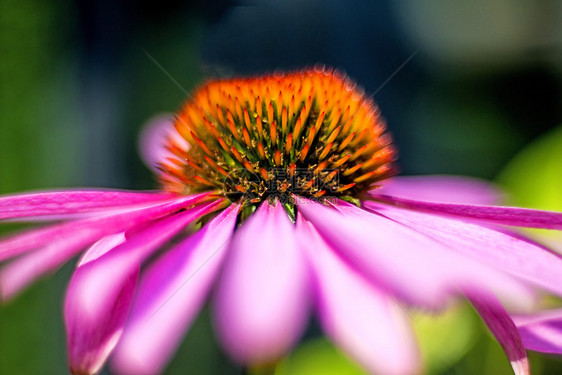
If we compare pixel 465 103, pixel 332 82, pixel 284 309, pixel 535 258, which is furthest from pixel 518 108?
pixel 284 309

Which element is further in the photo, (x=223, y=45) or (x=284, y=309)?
(x=223, y=45)

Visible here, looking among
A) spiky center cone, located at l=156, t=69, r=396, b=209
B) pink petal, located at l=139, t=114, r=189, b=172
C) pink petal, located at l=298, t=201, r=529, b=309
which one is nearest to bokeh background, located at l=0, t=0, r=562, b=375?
pink petal, located at l=139, t=114, r=189, b=172

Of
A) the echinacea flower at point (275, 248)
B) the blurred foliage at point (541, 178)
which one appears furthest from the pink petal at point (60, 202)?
the blurred foliage at point (541, 178)

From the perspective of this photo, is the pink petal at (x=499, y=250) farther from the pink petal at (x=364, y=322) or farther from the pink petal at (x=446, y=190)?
the pink petal at (x=446, y=190)

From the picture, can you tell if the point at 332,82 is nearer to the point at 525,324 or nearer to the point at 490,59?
the point at 525,324

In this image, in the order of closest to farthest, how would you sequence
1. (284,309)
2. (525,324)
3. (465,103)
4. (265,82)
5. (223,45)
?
(284,309), (525,324), (265,82), (223,45), (465,103)

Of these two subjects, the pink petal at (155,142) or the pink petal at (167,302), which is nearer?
the pink petal at (167,302)

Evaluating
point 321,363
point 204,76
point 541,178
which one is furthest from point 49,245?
point 204,76
